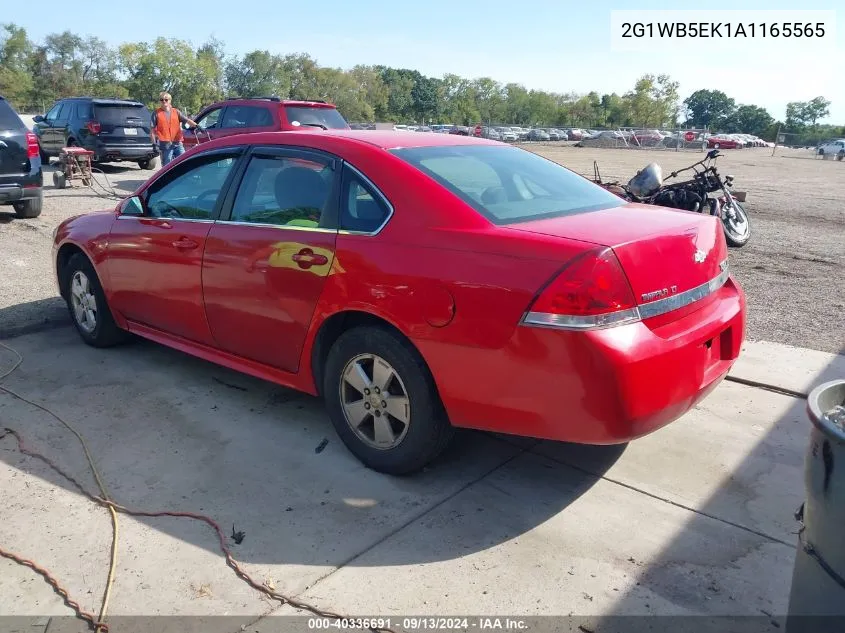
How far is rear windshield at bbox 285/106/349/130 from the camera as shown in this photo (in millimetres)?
12328

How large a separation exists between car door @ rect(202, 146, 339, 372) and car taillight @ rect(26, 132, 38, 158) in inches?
283

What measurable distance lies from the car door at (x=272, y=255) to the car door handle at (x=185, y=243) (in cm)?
16

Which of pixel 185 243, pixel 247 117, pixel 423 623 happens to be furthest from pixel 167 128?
pixel 423 623

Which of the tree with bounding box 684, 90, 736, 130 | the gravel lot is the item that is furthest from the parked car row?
the tree with bounding box 684, 90, 736, 130

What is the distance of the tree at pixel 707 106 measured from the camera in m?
119

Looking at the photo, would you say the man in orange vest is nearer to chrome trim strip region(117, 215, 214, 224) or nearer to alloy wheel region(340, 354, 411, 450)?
chrome trim strip region(117, 215, 214, 224)

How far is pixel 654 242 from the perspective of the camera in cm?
296

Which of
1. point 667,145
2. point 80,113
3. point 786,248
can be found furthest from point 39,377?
point 667,145

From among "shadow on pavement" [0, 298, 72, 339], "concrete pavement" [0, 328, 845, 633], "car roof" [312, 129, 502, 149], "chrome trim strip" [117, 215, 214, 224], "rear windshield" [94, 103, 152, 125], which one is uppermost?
"rear windshield" [94, 103, 152, 125]

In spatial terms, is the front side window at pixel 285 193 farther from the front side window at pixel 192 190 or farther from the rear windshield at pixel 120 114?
the rear windshield at pixel 120 114

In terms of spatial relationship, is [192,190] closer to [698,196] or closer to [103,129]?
[698,196]

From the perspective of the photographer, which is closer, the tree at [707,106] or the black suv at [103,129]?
the black suv at [103,129]

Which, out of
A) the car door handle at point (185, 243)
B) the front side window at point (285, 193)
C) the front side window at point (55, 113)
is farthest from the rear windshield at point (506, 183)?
the front side window at point (55, 113)

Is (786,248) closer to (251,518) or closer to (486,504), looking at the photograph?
(486,504)
